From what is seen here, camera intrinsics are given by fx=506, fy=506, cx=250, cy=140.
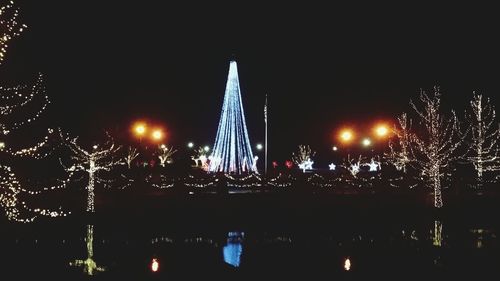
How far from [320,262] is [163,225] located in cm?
755

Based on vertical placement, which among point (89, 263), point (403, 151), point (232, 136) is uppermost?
point (232, 136)

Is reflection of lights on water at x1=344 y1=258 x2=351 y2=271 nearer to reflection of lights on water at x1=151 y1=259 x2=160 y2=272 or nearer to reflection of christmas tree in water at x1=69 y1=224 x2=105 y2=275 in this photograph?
reflection of lights on water at x1=151 y1=259 x2=160 y2=272

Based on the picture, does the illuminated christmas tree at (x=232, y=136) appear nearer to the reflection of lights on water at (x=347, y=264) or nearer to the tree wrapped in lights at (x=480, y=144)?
the tree wrapped in lights at (x=480, y=144)

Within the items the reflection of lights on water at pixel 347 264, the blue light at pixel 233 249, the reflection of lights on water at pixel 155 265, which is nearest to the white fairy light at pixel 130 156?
the blue light at pixel 233 249

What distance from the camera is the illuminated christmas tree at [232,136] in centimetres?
2777

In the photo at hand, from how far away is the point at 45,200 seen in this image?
20344 mm

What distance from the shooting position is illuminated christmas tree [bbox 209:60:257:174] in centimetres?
2777

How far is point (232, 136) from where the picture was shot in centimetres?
2891

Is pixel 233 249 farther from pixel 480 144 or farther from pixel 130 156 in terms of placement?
pixel 130 156

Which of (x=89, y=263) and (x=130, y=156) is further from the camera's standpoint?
(x=130, y=156)

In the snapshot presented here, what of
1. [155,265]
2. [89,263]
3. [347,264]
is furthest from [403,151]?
[89,263]

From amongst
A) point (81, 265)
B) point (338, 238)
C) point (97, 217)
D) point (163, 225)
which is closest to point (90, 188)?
point (97, 217)

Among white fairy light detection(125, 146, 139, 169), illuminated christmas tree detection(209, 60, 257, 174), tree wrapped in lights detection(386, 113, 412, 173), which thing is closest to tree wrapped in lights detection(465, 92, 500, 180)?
tree wrapped in lights detection(386, 113, 412, 173)

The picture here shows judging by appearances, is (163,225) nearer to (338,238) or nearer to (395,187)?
(338,238)
